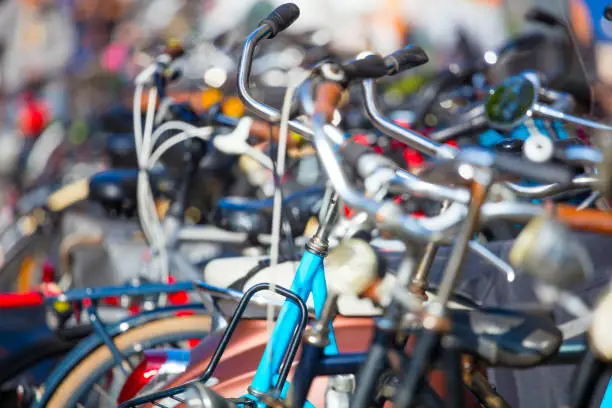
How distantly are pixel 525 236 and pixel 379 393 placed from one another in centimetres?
47

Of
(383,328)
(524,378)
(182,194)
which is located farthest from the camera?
(182,194)

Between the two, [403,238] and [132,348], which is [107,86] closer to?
[132,348]

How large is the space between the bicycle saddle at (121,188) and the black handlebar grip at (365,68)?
230 centimetres

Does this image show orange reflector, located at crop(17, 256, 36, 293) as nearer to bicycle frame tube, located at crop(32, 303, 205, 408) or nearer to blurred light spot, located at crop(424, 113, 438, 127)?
bicycle frame tube, located at crop(32, 303, 205, 408)

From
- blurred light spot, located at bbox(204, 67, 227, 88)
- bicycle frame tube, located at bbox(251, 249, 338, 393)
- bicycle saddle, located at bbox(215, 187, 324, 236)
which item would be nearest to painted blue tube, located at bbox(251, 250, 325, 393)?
bicycle frame tube, located at bbox(251, 249, 338, 393)

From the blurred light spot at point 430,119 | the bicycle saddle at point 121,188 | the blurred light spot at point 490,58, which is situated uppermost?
the blurred light spot at point 490,58

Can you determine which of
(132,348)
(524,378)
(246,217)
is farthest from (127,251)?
(524,378)

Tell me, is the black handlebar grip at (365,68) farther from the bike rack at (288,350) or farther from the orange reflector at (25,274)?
the orange reflector at (25,274)

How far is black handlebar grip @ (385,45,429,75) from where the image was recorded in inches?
61.6

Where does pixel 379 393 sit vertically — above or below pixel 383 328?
below

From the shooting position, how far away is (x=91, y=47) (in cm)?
875

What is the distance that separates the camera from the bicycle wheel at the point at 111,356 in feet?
7.47

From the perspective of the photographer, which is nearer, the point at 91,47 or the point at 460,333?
the point at 460,333

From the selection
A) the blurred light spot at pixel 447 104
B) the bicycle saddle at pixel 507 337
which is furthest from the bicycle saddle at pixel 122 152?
the bicycle saddle at pixel 507 337
